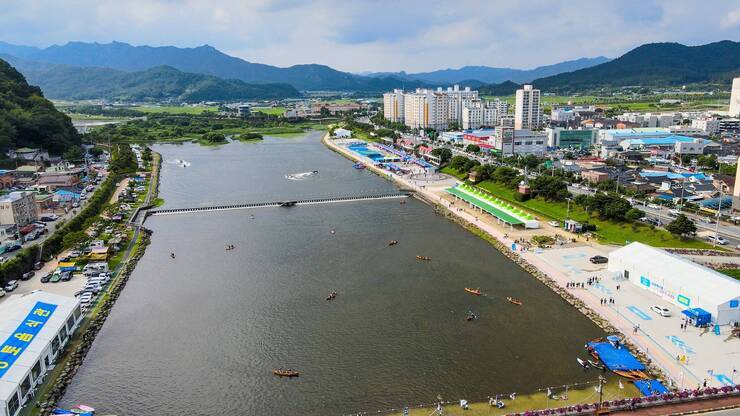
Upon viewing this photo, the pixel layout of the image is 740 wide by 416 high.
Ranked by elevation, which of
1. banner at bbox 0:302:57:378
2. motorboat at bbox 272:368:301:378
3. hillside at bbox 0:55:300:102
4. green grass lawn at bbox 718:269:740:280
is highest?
hillside at bbox 0:55:300:102

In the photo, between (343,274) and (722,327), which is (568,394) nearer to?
(722,327)

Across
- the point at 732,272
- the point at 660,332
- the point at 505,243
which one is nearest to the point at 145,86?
the point at 505,243

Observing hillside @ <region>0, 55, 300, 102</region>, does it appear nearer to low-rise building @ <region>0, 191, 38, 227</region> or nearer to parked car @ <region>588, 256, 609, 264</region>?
low-rise building @ <region>0, 191, 38, 227</region>

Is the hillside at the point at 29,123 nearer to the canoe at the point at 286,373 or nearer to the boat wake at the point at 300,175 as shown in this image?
the boat wake at the point at 300,175

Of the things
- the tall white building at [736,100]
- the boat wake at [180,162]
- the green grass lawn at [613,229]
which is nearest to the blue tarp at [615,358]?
the green grass lawn at [613,229]

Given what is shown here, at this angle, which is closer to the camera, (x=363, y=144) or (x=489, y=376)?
(x=489, y=376)

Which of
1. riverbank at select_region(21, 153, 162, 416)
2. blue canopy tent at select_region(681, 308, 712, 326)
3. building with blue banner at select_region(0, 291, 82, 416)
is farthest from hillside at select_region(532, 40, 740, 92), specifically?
building with blue banner at select_region(0, 291, 82, 416)

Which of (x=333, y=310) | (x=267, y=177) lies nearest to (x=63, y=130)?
(x=267, y=177)
